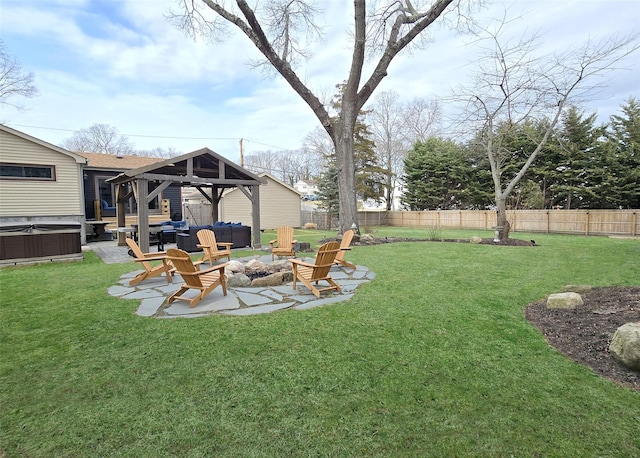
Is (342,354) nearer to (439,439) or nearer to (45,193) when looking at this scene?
(439,439)

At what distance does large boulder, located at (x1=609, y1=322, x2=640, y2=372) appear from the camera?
2553 millimetres

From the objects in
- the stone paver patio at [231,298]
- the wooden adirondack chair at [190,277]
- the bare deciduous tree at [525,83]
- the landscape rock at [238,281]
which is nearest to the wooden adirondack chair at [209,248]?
the stone paver patio at [231,298]

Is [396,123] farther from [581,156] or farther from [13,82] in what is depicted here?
[13,82]

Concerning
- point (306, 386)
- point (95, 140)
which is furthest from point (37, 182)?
point (95, 140)

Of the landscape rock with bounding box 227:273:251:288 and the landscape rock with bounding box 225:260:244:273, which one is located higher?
the landscape rock with bounding box 225:260:244:273

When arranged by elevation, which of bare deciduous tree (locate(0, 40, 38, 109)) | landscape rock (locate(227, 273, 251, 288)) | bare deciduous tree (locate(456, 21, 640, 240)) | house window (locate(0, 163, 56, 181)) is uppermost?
bare deciduous tree (locate(0, 40, 38, 109))

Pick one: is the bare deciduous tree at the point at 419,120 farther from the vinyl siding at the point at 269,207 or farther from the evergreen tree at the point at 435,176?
the vinyl siding at the point at 269,207

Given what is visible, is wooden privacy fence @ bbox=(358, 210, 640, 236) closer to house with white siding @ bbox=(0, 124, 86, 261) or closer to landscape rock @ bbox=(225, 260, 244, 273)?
landscape rock @ bbox=(225, 260, 244, 273)

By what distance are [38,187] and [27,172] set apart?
0.58 meters

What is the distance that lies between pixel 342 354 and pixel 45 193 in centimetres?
1349

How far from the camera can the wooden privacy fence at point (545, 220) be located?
1529cm

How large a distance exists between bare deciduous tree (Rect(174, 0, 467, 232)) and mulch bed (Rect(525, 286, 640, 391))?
300 inches

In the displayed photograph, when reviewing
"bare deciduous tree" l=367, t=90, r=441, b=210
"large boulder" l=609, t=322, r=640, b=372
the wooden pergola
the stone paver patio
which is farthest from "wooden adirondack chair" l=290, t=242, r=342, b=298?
"bare deciduous tree" l=367, t=90, r=441, b=210

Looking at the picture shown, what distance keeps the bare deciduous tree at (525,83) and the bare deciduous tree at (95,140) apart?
33118mm
